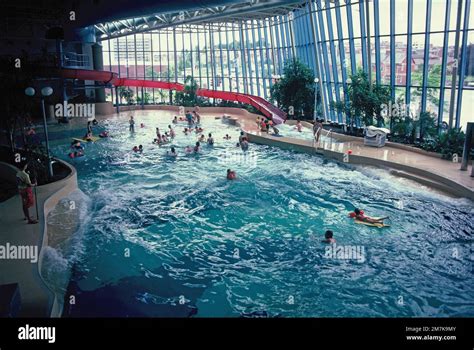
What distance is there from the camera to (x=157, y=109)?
2786cm

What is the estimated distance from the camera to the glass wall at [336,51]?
12062 mm

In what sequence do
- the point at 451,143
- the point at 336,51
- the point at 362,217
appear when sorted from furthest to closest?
1. the point at 336,51
2. the point at 451,143
3. the point at 362,217

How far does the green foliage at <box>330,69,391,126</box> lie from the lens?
14078 millimetres

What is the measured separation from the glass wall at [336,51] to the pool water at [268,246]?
3892 mm

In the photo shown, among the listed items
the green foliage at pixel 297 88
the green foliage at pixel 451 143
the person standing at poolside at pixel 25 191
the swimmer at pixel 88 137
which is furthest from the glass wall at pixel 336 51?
the person standing at poolside at pixel 25 191

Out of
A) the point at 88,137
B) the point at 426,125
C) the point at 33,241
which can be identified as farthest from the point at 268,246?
the point at 88,137

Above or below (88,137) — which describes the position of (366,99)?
above

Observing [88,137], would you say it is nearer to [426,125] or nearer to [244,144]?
[244,144]

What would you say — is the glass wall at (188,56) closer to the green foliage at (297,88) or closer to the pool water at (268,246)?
the green foliage at (297,88)

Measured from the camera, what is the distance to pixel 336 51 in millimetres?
17406

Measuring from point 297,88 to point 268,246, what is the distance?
521 inches
